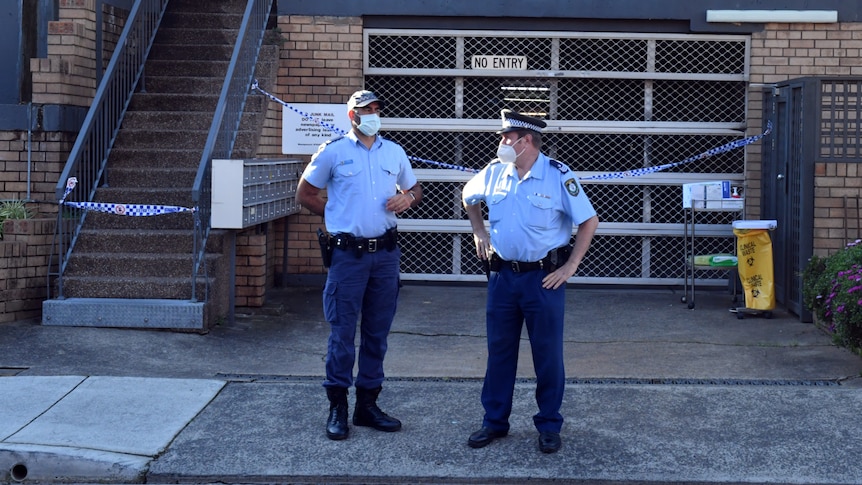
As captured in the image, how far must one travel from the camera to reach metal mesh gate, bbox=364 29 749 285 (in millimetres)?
11602

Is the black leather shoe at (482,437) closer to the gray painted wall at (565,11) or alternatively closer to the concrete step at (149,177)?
the concrete step at (149,177)

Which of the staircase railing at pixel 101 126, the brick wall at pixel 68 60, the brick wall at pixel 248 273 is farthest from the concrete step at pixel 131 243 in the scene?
the brick wall at pixel 68 60

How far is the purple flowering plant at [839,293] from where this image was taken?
25.9 feet

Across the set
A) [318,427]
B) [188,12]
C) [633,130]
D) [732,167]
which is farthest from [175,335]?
[732,167]

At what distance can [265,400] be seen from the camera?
7.20m

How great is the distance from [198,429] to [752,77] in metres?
7.08

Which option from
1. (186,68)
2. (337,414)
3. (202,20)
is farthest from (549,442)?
(202,20)

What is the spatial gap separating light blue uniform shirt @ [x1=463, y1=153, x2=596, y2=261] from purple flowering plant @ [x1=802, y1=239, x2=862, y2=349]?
9.05 feet

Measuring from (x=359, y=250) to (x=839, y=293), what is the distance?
368 centimetres

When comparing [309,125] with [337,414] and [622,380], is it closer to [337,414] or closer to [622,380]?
[622,380]

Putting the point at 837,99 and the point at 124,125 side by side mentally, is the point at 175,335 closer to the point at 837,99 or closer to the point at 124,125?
the point at 124,125

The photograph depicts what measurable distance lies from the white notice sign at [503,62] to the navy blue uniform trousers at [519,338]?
565cm

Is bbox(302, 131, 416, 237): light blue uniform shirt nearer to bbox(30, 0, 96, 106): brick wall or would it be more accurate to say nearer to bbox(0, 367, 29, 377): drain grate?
bbox(0, 367, 29, 377): drain grate

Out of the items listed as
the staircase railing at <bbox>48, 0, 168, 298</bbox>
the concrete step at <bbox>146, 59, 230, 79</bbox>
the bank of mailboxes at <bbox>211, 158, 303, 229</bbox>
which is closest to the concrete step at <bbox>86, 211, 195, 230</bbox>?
the staircase railing at <bbox>48, 0, 168, 298</bbox>
